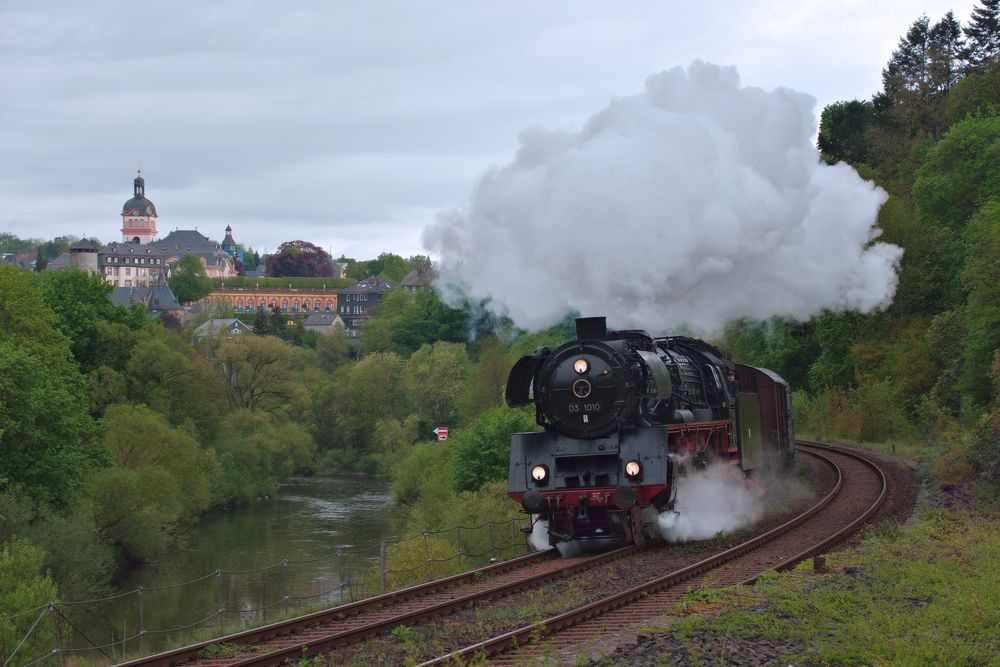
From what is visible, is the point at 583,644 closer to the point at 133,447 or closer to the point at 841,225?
the point at 841,225

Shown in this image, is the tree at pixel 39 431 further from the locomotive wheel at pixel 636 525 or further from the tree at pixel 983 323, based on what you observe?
the tree at pixel 983 323

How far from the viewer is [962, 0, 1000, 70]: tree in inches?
2926

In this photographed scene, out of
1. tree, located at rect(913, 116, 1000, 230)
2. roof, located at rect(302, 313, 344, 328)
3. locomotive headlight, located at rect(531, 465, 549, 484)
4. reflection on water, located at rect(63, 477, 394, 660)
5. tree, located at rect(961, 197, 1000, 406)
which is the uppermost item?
tree, located at rect(913, 116, 1000, 230)

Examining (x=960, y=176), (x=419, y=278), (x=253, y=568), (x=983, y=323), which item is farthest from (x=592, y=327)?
(x=419, y=278)

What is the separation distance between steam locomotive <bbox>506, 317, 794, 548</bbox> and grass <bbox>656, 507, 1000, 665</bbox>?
324 cm

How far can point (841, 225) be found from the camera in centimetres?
2530

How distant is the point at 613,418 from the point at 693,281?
5.80 meters

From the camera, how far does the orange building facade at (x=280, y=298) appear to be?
636ft

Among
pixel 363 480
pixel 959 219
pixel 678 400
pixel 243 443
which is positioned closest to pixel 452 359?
pixel 363 480

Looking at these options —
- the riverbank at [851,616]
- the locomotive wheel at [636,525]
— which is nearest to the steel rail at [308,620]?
the locomotive wheel at [636,525]

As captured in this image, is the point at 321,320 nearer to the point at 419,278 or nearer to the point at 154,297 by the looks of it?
the point at 419,278

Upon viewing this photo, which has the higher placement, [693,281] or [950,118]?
[950,118]

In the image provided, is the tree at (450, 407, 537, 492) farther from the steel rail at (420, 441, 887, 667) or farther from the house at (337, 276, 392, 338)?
the house at (337, 276, 392, 338)

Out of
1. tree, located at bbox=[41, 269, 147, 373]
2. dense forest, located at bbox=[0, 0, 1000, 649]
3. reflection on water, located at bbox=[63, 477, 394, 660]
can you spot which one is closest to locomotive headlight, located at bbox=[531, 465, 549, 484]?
reflection on water, located at bbox=[63, 477, 394, 660]
